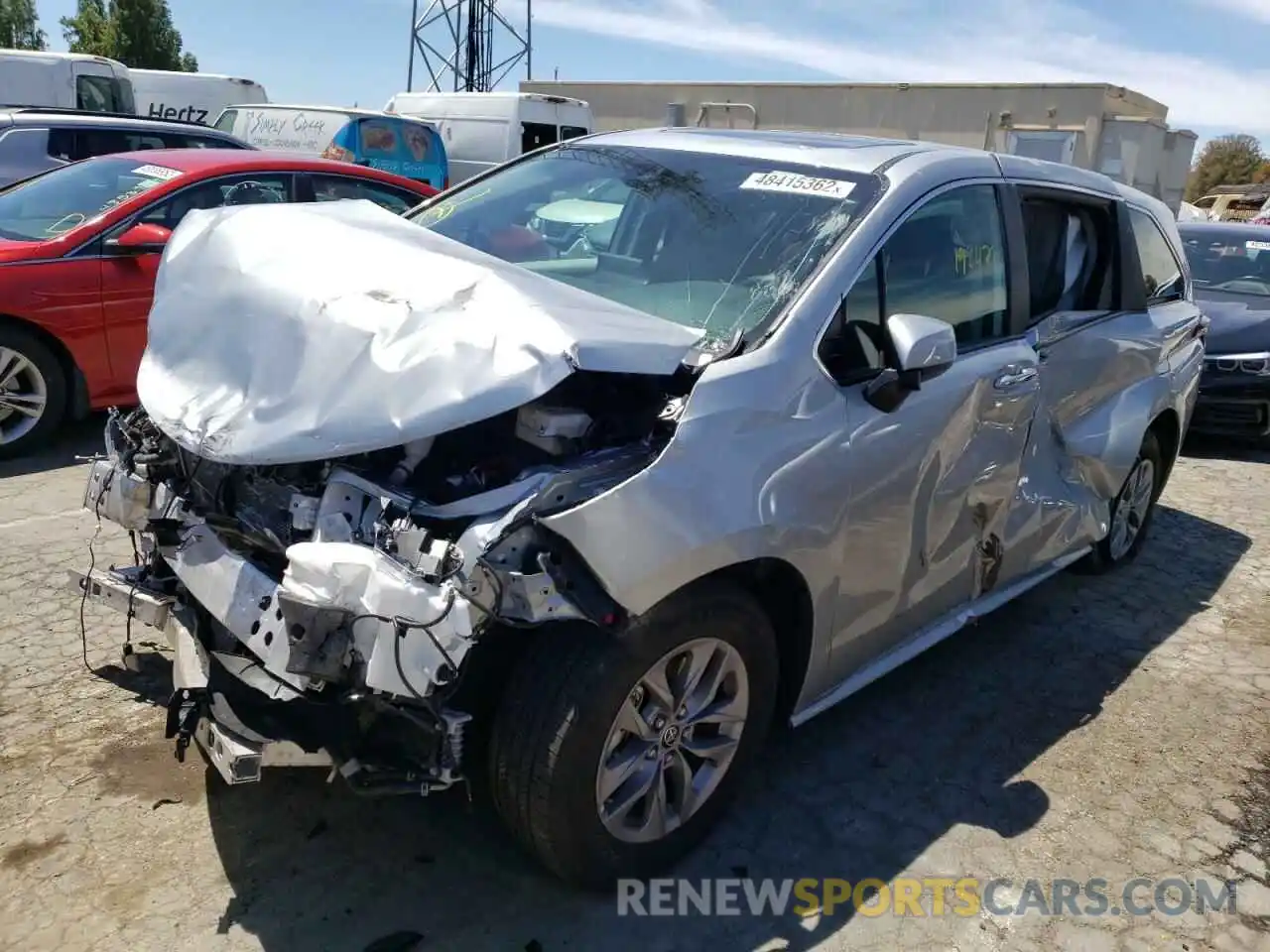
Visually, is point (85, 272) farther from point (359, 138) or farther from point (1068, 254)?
point (359, 138)

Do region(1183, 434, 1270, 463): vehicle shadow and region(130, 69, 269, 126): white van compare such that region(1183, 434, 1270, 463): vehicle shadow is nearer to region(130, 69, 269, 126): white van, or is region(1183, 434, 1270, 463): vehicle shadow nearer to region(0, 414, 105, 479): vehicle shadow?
region(0, 414, 105, 479): vehicle shadow

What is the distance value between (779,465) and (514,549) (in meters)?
0.80

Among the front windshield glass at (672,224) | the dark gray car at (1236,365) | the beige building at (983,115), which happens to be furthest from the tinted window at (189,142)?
the beige building at (983,115)

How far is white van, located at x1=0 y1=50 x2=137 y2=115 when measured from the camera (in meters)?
16.1

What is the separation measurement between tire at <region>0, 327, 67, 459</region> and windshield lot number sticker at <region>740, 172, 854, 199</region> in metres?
4.31

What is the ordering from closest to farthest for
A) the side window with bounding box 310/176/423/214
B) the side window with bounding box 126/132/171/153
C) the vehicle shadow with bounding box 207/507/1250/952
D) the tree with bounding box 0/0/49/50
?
the vehicle shadow with bounding box 207/507/1250/952
the side window with bounding box 310/176/423/214
the side window with bounding box 126/132/171/153
the tree with bounding box 0/0/49/50

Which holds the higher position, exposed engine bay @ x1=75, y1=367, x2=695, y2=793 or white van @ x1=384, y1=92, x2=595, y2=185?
white van @ x1=384, y1=92, x2=595, y2=185

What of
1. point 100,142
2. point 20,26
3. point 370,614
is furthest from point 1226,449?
point 20,26

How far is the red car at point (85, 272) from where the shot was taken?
5758mm

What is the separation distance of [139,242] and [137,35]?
38712mm

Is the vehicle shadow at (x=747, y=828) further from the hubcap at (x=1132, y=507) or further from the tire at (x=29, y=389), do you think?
the tire at (x=29, y=389)

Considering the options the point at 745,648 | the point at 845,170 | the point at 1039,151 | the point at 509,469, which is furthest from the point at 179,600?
the point at 1039,151

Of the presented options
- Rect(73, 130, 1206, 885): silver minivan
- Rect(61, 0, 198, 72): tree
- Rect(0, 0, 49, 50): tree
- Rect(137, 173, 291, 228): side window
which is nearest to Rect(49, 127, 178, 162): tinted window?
Rect(137, 173, 291, 228): side window

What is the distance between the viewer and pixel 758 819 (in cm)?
317
